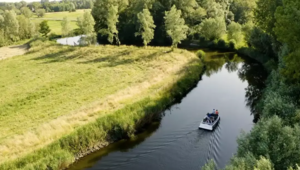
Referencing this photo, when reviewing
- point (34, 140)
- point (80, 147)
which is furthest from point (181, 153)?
point (34, 140)

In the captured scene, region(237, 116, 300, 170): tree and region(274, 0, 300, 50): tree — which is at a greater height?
region(274, 0, 300, 50): tree

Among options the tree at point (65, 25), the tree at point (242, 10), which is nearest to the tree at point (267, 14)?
the tree at point (242, 10)

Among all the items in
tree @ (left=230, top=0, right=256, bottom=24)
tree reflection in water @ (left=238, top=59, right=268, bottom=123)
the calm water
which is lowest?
the calm water

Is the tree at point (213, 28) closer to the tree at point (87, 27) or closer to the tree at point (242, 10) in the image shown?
the tree at point (242, 10)

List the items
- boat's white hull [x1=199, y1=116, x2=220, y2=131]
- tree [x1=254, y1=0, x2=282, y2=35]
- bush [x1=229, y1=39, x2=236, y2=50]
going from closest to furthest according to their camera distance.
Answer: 1. boat's white hull [x1=199, y1=116, x2=220, y2=131]
2. tree [x1=254, y1=0, x2=282, y2=35]
3. bush [x1=229, y1=39, x2=236, y2=50]

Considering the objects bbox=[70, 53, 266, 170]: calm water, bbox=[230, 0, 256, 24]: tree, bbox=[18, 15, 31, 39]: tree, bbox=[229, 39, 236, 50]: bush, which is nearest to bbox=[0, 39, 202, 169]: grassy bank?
bbox=[70, 53, 266, 170]: calm water

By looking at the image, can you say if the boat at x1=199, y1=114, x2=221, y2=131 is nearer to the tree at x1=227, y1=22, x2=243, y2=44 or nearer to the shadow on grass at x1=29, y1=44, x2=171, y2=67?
the shadow on grass at x1=29, y1=44, x2=171, y2=67

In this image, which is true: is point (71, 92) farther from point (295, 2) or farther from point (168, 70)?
point (295, 2)
